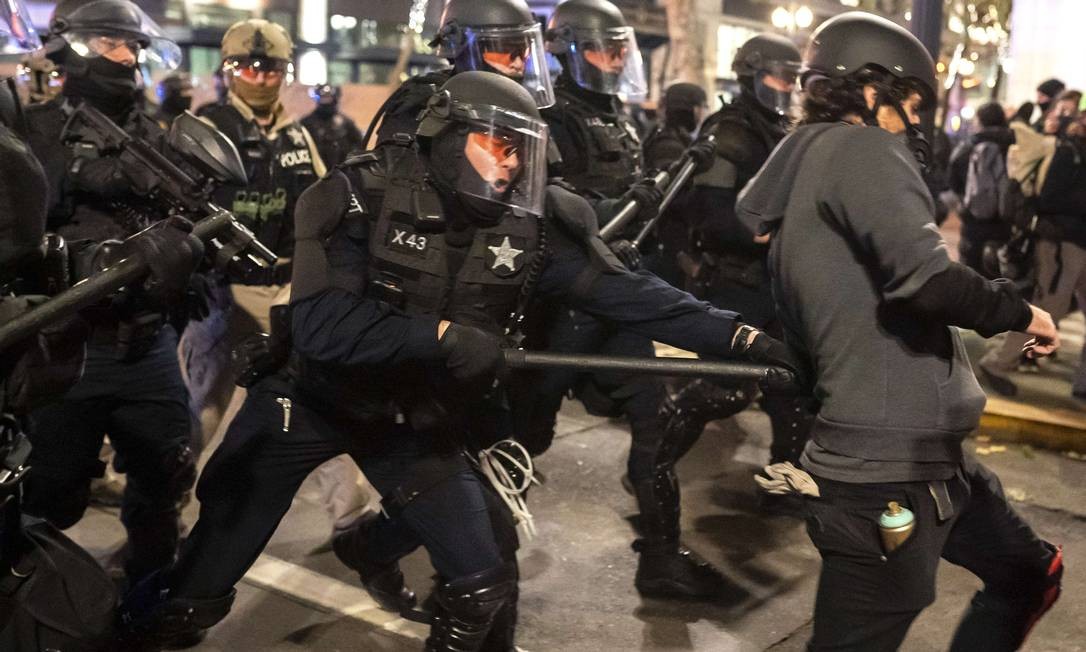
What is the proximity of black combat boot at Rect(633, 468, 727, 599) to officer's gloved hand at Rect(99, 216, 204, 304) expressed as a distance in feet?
7.34

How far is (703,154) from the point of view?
5.29 m

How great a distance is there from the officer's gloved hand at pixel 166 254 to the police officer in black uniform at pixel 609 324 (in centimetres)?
146

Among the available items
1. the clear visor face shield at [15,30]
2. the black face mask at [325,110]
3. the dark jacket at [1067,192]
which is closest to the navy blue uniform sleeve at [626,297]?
the clear visor face shield at [15,30]

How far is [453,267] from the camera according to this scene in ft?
10.9

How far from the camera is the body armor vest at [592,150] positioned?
209 inches

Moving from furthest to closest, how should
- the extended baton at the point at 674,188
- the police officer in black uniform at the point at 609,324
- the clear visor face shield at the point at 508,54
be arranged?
the extended baton at the point at 674,188 → the clear visor face shield at the point at 508,54 → the police officer in black uniform at the point at 609,324

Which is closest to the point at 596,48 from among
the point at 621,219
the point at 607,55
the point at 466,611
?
the point at 607,55

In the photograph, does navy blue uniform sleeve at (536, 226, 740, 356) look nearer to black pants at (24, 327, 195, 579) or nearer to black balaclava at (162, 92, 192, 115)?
black pants at (24, 327, 195, 579)

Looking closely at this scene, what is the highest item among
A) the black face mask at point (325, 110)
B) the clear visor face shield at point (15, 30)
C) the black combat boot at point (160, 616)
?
the clear visor face shield at point (15, 30)

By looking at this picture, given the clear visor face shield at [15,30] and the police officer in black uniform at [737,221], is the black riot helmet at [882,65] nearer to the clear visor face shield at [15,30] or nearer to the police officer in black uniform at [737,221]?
the clear visor face shield at [15,30]

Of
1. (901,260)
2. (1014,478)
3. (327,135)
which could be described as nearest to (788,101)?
(1014,478)

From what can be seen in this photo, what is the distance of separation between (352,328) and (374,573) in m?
1.24

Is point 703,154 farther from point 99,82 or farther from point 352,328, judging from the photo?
point 352,328

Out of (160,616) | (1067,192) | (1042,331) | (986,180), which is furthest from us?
(986,180)
